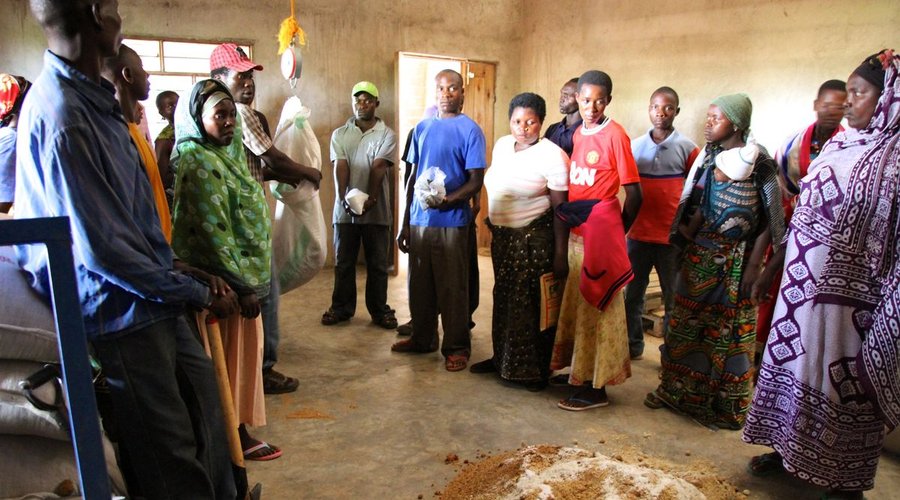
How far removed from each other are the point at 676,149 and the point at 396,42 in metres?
3.87

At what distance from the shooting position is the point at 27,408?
1.56 meters

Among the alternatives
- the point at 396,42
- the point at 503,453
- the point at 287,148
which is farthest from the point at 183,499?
the point at 396,42

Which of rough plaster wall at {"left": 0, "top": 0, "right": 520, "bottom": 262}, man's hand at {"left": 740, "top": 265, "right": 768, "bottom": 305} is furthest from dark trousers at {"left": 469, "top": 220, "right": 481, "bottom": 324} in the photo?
rough plaster wall at {"left": 0, "top": 0, "right": 520, "bottom": 262}

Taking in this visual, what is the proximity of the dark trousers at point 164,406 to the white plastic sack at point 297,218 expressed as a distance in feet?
5.70

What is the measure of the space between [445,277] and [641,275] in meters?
1.46

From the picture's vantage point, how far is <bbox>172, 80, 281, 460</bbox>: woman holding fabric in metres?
2.28

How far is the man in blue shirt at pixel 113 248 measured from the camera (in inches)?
59.7

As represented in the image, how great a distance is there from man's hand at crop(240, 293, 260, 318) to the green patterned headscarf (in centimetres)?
2

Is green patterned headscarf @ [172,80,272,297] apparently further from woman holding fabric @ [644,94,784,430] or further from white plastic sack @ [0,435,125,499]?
woman holding fabric @ [644,94,784,430]

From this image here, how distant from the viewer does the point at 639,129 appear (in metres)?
6.06

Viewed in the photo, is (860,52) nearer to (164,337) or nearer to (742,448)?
(742,448)

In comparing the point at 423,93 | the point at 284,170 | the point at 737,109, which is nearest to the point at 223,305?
the point at 284,170

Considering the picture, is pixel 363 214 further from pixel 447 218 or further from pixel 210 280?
pixel 210 280

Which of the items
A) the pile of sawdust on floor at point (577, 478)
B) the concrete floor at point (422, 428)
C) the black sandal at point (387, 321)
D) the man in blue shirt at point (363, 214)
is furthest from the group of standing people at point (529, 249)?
Answer: the black sandal at point (387, 321)
